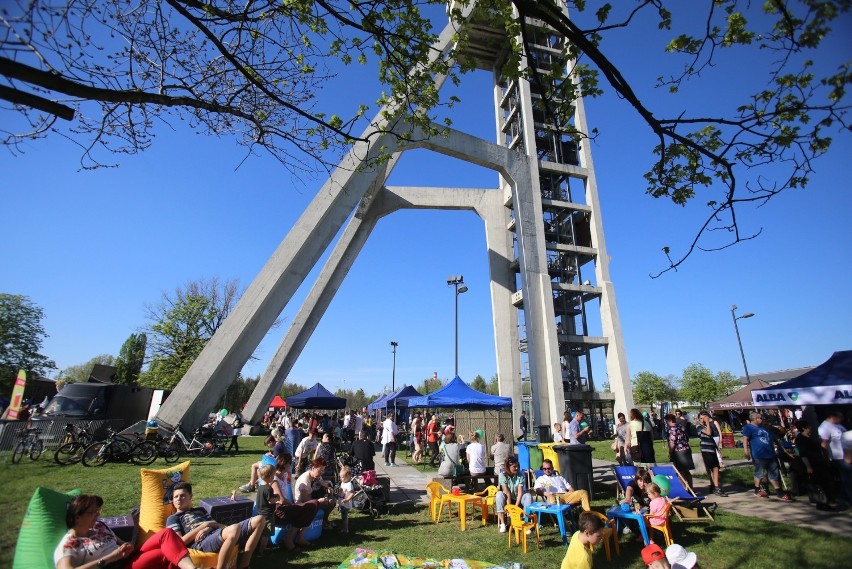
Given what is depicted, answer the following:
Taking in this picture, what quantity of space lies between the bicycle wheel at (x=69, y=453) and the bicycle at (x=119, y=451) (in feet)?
0.57

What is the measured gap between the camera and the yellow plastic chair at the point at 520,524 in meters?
5.95

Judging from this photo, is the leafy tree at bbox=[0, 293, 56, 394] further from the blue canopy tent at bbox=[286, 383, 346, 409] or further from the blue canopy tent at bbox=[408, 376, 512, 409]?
the blue canopy tent at bbox=[286, 383, 346, 409]

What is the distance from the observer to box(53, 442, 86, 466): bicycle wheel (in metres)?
10.5

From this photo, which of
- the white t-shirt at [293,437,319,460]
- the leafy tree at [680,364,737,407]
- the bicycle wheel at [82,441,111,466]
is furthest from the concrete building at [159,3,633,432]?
the leafy tree at [680,364,737,407]

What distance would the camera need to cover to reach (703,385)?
46000 millimetres

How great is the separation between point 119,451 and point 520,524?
11.7 metres

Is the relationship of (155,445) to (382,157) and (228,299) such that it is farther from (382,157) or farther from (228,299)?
(228,299)

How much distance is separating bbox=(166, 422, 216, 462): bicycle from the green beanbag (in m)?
11.0

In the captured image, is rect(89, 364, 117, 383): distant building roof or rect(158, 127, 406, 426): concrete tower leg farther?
rect(89, 364, 117, 383): distant building roof

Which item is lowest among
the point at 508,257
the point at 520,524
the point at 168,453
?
the point at 520,524

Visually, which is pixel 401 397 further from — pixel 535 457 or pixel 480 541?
pixel 480 541

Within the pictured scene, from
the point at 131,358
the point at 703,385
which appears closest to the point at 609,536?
the point at 131,358

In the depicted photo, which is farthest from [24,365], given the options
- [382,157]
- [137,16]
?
[382,157]

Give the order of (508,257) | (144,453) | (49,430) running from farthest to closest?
(508,257)
(144,453)
(49,430)
